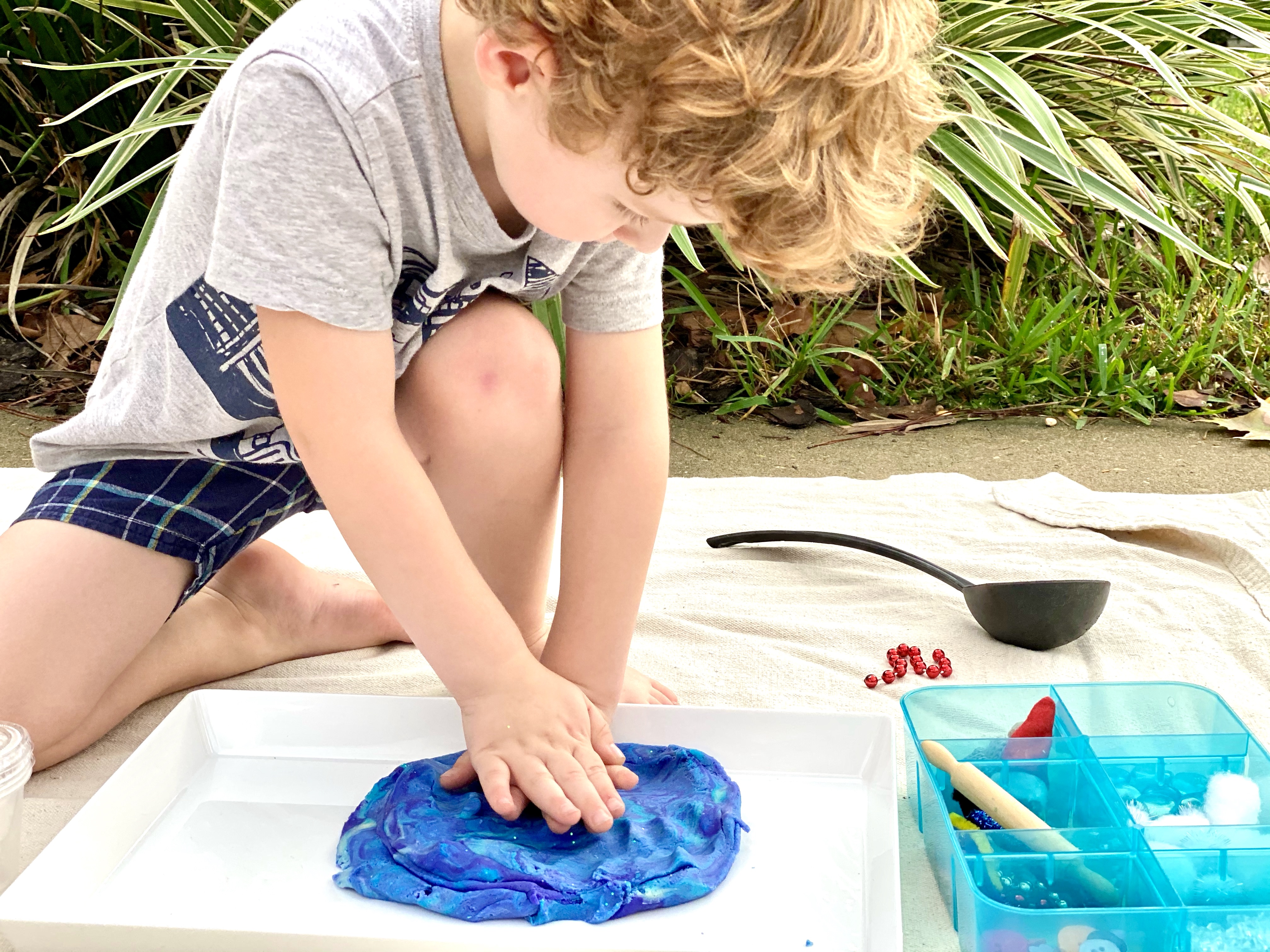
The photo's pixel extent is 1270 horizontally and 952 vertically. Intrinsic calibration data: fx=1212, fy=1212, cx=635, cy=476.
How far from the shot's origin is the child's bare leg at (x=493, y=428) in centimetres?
103

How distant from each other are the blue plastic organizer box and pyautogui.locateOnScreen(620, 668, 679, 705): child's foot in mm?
230

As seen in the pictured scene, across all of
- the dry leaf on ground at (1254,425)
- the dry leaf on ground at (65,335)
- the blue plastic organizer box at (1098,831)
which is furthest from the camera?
the dry leaf on ground at (65,335)

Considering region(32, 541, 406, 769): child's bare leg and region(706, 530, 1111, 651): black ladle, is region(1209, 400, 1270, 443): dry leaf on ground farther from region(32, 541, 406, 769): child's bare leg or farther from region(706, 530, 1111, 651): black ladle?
region(32, 541, 406, 769): child's bare leg

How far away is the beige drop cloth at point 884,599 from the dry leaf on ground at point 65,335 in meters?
0.78

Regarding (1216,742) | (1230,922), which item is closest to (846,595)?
(1216,742)

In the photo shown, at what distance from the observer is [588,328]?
1.10 m

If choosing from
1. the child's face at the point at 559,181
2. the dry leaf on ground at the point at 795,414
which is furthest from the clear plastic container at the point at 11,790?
the dry leaf on ground at the point at 795,414

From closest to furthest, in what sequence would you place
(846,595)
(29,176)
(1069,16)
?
Result: (846,595)
(1069,16)
(29,176)

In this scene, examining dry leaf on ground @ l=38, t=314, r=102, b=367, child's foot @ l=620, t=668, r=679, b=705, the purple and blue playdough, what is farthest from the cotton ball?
dry leaf on ground @ l=38, t=314, r=102, b=367

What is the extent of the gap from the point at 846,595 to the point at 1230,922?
0.72 meters

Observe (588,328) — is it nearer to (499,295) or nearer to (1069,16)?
(499,295)

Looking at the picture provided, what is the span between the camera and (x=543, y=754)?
0.89 m

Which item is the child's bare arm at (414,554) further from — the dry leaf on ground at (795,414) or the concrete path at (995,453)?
the dry leaf on ground at (795,414)

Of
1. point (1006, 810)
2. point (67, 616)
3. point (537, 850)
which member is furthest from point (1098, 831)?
point (67, 616)
